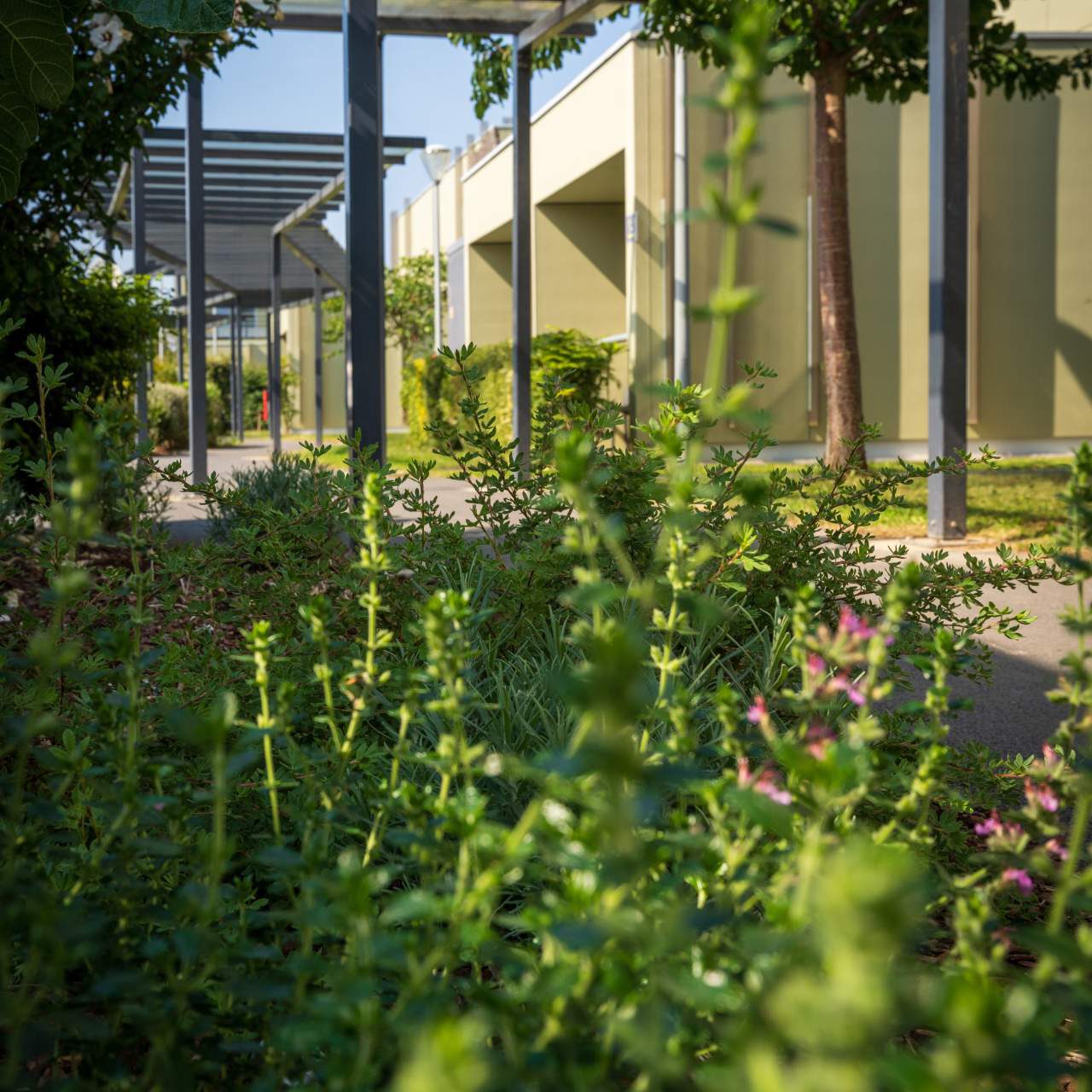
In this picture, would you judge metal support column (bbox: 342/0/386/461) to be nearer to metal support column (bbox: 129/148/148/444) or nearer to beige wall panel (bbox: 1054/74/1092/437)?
metal support column (bbox: 129/148/148/444)

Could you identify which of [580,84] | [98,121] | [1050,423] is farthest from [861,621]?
[580,84]

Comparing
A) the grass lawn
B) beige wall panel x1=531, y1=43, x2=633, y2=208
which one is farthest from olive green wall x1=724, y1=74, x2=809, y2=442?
the grass lawn

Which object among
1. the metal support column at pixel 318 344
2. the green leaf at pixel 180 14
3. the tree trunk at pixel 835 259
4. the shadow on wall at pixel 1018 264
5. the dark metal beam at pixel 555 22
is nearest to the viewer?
the green leaf at pixel 180 14

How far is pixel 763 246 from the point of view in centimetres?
1421

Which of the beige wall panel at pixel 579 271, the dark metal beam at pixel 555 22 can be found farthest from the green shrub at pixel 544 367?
the dark metal beam at pixel 555 22

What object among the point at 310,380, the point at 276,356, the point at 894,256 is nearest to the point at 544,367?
the point at 276,356

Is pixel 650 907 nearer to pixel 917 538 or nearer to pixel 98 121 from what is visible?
pixel 98 121

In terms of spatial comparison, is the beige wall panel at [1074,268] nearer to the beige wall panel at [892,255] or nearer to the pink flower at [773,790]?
the beige wall panel at [892,255]

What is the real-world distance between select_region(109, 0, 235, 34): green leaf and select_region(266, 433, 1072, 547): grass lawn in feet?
7.76

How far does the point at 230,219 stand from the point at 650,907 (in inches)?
703

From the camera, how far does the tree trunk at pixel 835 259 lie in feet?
32.0

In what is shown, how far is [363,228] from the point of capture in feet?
23.0

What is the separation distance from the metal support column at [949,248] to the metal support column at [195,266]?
543 centimetres

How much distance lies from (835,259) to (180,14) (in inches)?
322
